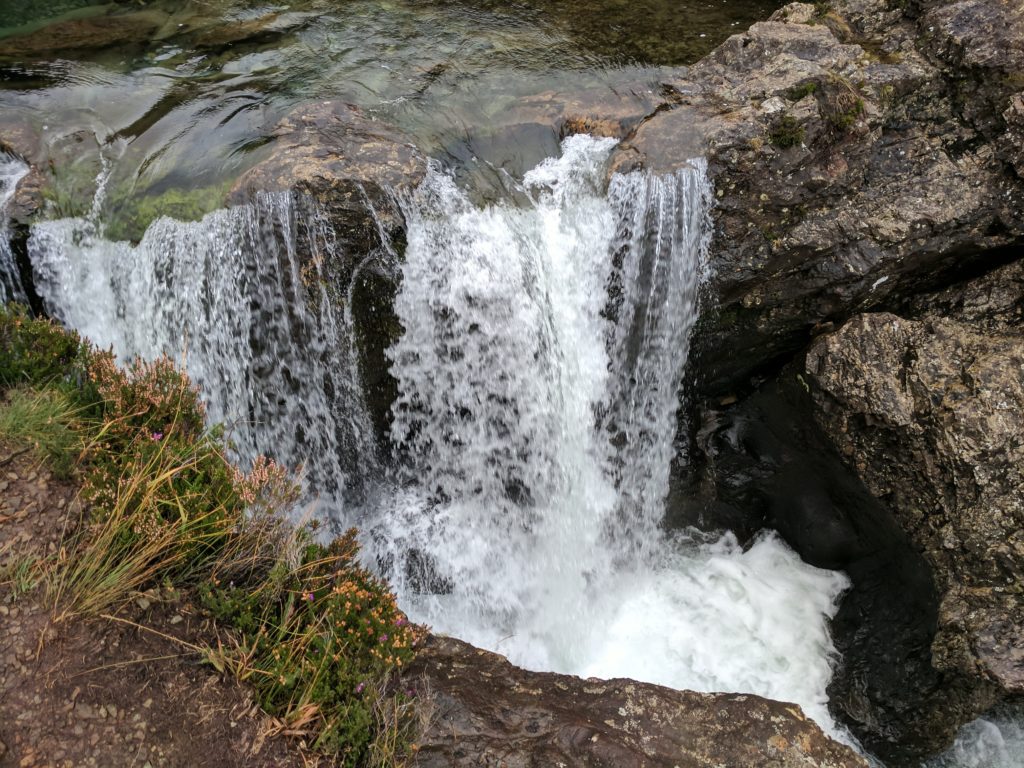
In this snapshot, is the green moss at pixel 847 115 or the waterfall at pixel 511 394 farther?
the green moss at pixel 847 115

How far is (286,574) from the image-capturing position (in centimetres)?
443

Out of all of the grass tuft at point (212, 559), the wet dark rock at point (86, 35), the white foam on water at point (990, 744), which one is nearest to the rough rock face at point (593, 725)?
the grass tuft at point (212, 559)

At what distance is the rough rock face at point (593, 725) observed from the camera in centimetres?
427

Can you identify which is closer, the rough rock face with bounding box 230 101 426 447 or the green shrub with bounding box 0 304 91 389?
the green shrub with bounding box 0 304 91 389

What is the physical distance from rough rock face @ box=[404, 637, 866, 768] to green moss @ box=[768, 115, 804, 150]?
426 cm

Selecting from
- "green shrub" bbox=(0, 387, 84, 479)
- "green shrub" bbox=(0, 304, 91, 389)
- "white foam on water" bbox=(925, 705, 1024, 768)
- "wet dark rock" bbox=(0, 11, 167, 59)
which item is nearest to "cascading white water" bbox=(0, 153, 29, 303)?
"green shrub" bbox=(0, 304, 91, 389)

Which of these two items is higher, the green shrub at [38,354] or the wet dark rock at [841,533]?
the green shrub at [38,354]

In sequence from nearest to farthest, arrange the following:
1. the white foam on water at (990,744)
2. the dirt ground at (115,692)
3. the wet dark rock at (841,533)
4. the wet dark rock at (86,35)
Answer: the dirt ground at (115,692) < the white foam on water at (990,744) < the wet dark rock at (841,533) < the wet dark rock at (86,35)

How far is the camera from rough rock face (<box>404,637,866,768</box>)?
4.27 meters

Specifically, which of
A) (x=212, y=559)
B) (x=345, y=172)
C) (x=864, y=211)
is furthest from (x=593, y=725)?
(x=864, y=211)

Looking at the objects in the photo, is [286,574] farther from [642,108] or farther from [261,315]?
[642,108]

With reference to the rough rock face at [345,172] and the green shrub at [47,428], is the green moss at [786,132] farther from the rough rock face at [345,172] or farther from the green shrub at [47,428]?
the green shrub at [47,428]

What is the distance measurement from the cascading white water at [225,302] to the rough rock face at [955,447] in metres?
4.09

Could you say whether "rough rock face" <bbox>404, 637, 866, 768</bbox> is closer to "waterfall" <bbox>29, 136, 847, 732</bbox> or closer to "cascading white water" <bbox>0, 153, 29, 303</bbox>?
"waterfall" <bbox>29, 136, 847, 732</bbox>
